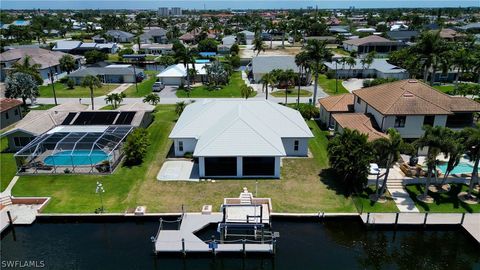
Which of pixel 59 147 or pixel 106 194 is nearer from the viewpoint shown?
pixel 106 194

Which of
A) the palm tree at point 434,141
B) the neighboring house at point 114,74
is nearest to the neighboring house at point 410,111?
the palm tree at point 434,141

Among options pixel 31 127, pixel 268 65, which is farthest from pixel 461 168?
pixel 31 127

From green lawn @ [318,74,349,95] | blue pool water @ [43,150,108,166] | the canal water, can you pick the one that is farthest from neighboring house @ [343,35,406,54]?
blue pool water @ [43,150,108,166]

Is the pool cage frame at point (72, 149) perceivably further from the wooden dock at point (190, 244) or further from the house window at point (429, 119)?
the house window at point (429, 119)

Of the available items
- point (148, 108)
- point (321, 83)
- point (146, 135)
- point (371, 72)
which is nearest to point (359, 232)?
point (146, 135)

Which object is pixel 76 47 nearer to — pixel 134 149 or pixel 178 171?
pixel 134 149

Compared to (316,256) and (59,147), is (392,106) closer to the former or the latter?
(316,256)

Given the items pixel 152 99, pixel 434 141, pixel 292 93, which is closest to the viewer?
pixel 434 141
